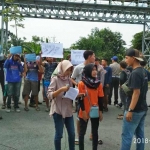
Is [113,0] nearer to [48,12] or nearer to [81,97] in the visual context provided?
[48,12]

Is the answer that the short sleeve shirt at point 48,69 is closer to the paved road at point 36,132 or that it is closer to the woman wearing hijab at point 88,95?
the paved road at point 36,132

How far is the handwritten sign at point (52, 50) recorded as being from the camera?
7660 mm

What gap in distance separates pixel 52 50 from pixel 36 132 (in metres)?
2.83

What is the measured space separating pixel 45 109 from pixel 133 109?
4699 millimetres

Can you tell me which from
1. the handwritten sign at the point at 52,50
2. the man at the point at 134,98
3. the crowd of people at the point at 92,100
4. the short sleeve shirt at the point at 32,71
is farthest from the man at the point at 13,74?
the man at the point at 134,98

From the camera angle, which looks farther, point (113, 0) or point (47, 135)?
point (113, 0)

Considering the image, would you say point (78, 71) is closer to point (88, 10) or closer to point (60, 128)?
point (60, 128)

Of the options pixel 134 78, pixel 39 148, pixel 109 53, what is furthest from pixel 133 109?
pixel 109 53

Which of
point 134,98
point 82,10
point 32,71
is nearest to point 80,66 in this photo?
point 134,98

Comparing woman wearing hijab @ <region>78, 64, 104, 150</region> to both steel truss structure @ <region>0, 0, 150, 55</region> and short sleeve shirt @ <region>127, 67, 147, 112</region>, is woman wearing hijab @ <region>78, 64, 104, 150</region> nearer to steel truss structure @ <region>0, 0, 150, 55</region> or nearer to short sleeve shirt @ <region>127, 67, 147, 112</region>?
short sleeve shirt @ <region>127, 67, 147, 112</region>

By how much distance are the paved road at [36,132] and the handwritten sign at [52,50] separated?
167 cm

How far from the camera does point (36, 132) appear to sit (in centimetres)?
567

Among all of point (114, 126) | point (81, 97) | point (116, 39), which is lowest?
point (114, 126)

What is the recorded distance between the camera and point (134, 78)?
145 inches
